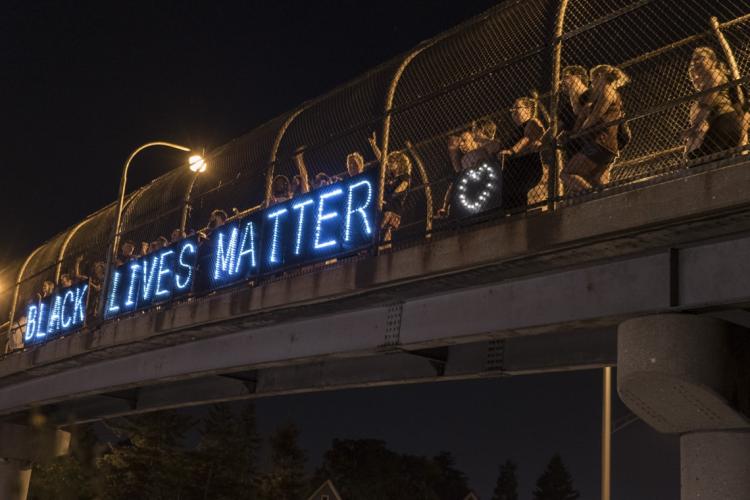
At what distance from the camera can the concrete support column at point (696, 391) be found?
7.96 meters

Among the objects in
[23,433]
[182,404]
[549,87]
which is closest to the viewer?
[549,87]

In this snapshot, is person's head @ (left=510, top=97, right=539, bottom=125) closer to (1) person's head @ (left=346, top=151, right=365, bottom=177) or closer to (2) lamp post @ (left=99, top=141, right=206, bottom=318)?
(1) person's head @ (left=346, top=151, right=365, bottom=177)

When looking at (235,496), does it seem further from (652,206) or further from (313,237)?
(652,206)

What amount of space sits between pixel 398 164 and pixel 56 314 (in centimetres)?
967

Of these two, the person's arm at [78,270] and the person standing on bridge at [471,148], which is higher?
the person's arm at [78,270]

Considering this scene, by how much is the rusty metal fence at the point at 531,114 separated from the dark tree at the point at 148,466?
59.0m

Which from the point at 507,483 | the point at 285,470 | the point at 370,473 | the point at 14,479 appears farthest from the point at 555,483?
the point at 14,479

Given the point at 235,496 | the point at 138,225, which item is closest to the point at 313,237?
the point at 138,225

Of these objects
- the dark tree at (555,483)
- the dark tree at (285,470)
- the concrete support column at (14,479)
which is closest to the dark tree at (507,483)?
the dark tree at (555,483)

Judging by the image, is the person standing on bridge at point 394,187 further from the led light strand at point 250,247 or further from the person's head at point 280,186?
the led light strand at point 250,247

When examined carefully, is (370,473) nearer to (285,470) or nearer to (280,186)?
(285,470)

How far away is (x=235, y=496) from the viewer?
75250 mm

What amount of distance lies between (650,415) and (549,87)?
3321 mm

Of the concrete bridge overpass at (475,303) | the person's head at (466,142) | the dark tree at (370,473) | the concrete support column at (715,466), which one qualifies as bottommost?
the concrete support column at (715,466)
